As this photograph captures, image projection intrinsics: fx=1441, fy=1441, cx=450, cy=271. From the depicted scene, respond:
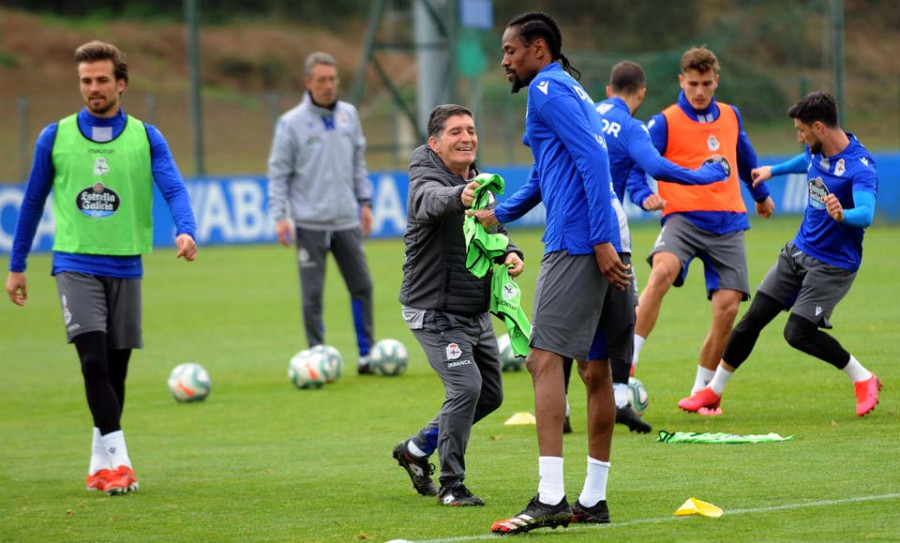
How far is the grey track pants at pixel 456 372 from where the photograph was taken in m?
7.21

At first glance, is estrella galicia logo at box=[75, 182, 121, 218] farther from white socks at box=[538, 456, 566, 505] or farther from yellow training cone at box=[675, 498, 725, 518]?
yellow training cone at box=[675, 498, 725, 518]

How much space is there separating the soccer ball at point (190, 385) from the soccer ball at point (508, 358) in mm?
2459

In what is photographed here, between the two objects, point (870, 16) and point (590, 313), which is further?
point (870, 16)

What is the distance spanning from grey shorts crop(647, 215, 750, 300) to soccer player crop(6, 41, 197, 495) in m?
3.46

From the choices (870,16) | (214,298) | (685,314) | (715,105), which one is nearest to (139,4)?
(870,16)

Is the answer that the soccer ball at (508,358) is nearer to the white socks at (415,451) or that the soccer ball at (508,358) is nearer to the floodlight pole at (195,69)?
the white socks at (415,451)

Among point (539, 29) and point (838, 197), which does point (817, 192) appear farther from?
point (539, 29)

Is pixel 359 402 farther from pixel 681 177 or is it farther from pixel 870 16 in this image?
pixel 870 16

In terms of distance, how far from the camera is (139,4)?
59344mm

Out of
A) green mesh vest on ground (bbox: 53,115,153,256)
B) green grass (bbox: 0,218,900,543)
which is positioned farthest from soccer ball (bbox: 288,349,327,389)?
green mesh vest on ground (bbox: 53,115,153,256)

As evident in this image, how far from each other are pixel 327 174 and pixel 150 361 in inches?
114

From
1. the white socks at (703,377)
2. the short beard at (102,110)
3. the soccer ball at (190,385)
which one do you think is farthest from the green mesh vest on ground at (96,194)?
the white socks at (703,377)

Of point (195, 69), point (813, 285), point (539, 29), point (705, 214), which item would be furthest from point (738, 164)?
point (195, 69)

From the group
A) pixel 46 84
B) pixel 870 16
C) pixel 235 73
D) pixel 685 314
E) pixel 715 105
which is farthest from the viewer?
pixel 870 16
